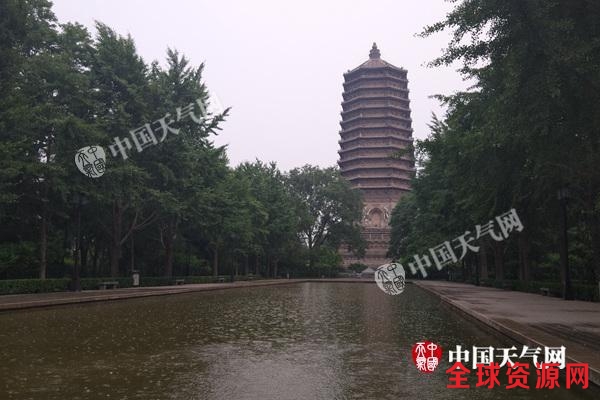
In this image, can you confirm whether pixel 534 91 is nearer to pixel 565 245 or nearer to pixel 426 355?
pixel 426 355

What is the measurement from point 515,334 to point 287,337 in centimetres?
407

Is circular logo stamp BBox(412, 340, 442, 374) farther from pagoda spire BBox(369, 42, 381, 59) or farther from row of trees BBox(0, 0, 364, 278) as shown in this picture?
pagoda spire BBox(369, 42, 381, 59)

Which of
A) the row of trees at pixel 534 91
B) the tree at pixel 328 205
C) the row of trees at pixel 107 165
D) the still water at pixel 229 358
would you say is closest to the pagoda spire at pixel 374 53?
the tree at pixel 328 205

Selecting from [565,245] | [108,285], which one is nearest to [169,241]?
[108,285]

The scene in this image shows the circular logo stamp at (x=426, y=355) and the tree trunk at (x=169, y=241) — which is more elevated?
the tree trunk at (x=169, y=241)

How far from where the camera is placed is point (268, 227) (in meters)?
54.3

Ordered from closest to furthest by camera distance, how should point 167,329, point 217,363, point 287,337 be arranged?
point 217,363
point 287,337
point 167,329

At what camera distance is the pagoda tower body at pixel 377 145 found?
281 ft

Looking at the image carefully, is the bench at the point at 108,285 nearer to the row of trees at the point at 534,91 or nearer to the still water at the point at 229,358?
the still water at the point at 229,358

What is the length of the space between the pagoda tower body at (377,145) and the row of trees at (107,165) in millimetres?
45060

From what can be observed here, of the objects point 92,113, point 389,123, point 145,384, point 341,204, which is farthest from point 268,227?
point 145,384

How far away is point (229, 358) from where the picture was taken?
24.6 ft

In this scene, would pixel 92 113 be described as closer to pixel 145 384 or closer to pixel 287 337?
pixel 287 337

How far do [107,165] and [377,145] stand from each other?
213 ft
